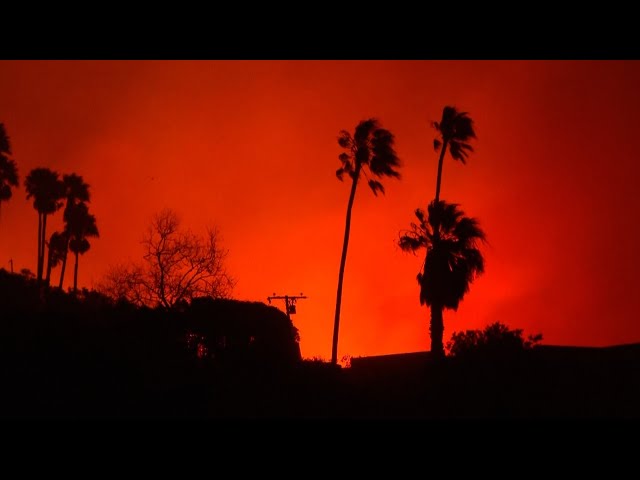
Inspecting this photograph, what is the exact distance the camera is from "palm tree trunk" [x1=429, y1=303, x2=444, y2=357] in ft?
101

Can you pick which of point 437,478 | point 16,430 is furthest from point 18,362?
point 437,478

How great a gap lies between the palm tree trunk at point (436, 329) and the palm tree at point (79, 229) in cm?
2960

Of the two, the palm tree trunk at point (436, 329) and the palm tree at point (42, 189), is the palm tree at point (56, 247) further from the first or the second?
the palm tree trunk at point (436, 329)

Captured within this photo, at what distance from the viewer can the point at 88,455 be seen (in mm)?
9664

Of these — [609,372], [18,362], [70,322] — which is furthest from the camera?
[609,372]

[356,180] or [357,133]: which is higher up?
[357,133]

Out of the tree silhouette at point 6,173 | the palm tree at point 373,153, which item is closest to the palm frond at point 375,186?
the palm tree at point 373,153

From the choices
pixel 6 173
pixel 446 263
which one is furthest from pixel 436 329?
pixel 6 173

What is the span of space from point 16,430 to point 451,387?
53.8 feet

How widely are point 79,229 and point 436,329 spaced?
1264 inches

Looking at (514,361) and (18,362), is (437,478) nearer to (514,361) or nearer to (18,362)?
(18,362)

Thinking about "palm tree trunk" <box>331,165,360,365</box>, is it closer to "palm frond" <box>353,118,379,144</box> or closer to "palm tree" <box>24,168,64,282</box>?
"palm frond" <box>353,118,379,144</box>

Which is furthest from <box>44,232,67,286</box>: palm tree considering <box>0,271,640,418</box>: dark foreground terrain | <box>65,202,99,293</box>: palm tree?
<box>0,271,640,418</box>: dark foreground terrain

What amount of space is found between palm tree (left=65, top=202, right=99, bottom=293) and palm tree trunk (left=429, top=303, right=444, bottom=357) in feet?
97.1
